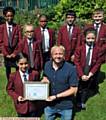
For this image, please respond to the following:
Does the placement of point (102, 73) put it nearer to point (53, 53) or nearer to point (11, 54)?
point (11, 54)

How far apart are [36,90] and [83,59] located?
2.06 m

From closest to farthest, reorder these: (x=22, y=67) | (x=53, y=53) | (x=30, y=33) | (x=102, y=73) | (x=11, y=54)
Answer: (x=53, y=53), (x=22, y=67), (x=30, y=33), (x=11, y=54), (x=102, y=73)

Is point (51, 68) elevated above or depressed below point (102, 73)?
above

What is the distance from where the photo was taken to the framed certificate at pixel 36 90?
327 inches

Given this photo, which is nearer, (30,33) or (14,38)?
(30,33)

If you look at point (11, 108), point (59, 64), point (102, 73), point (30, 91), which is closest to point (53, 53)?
point (59, 64)

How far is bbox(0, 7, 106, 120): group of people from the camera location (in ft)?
27.6

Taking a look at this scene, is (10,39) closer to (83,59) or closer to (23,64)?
(83,59)

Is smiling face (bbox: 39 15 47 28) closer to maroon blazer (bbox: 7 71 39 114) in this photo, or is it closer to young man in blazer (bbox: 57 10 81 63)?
young man in blazer (bbox: 57 10 81 63)

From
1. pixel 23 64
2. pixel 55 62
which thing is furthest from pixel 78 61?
pixel 55 62

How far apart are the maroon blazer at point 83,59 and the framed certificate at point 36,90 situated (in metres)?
1.85

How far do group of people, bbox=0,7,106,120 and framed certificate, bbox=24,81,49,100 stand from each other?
0.11 metres

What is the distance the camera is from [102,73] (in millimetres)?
12453

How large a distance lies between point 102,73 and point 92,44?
Result: 8.61ft
